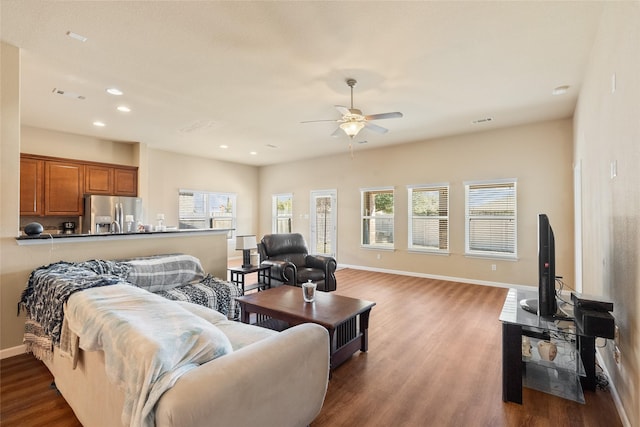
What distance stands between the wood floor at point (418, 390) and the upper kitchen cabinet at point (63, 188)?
379 centimetres

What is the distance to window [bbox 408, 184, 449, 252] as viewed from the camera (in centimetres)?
625

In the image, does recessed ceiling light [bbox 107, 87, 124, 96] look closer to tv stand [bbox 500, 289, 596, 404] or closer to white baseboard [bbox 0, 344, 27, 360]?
white baseboard [bbox 0, 344, 27, 360]

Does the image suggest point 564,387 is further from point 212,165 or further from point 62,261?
point 212,165

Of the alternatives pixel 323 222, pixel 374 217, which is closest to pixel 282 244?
pixel 374 217

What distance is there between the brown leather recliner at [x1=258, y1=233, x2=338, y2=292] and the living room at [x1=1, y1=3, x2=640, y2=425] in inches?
44.1

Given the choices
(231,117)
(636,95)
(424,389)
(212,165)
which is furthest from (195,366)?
(212,165)

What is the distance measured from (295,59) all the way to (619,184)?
9.67ft

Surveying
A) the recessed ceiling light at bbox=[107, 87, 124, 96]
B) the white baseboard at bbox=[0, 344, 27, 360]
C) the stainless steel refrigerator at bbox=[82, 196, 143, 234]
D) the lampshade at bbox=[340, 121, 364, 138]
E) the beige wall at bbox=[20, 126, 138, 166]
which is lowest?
the white baseboard at bbox=[0, 344, 27, 360]

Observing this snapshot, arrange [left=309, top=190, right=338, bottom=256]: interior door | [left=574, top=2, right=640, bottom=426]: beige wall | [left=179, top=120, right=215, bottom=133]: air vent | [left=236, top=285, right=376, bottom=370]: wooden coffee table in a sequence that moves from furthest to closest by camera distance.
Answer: [left=309, top=190, right=338, bottom=256]: interior door, [left=179, top=120, right=215, bottom=133]: air vent, [left=236, top=285, right=376, bottom=370]: wooden coffee table, [left=574, top=2, right=640, bottom=426]: beige wall

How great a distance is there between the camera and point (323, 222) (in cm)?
829

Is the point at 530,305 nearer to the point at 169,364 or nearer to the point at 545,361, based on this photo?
the point at 545,361

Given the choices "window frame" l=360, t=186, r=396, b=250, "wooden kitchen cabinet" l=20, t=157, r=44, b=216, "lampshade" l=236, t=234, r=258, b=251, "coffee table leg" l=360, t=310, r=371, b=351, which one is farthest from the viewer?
"window frame" l=360, t=186, r=396, b=250

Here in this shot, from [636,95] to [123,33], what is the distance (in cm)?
388

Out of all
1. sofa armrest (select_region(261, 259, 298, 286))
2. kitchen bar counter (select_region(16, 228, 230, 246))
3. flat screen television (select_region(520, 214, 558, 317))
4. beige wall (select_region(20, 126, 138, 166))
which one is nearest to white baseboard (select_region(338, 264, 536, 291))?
sofa armrest (select_region(261, 259, 298, 286))
